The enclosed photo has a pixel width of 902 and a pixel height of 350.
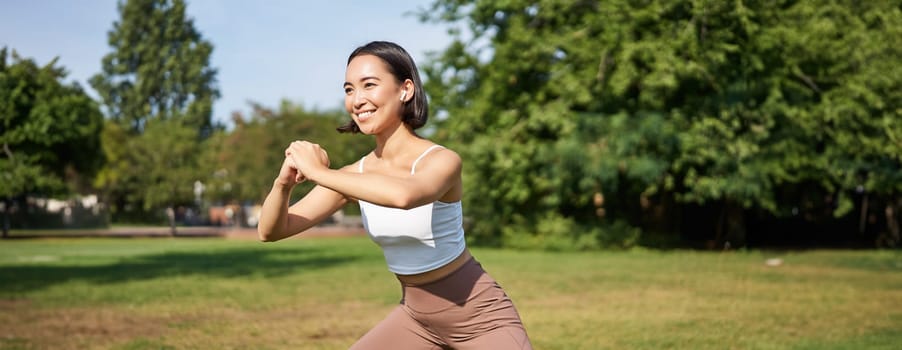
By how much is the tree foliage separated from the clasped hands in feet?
78.6

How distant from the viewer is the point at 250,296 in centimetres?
1571

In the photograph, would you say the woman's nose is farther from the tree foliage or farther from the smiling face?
the tree foliage

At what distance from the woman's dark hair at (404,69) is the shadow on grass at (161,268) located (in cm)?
1553

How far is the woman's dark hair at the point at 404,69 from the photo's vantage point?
3.29 metres

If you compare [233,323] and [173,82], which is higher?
[173,82]

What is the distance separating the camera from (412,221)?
328 cm

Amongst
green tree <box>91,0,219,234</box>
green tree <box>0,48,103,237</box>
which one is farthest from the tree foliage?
green tree <box>91,0,219,234</box>

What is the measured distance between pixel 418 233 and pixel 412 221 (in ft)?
0.18

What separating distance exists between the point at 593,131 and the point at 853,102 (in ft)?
26.8

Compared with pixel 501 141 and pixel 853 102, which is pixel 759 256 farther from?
pixel 501 141

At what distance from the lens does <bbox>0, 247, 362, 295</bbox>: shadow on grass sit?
19500mm

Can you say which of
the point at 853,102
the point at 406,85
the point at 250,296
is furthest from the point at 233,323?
the point at 853,102

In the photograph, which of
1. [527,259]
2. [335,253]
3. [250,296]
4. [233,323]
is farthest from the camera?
[335,253]

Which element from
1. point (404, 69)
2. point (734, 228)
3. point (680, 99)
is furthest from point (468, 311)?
point (734, 228)
